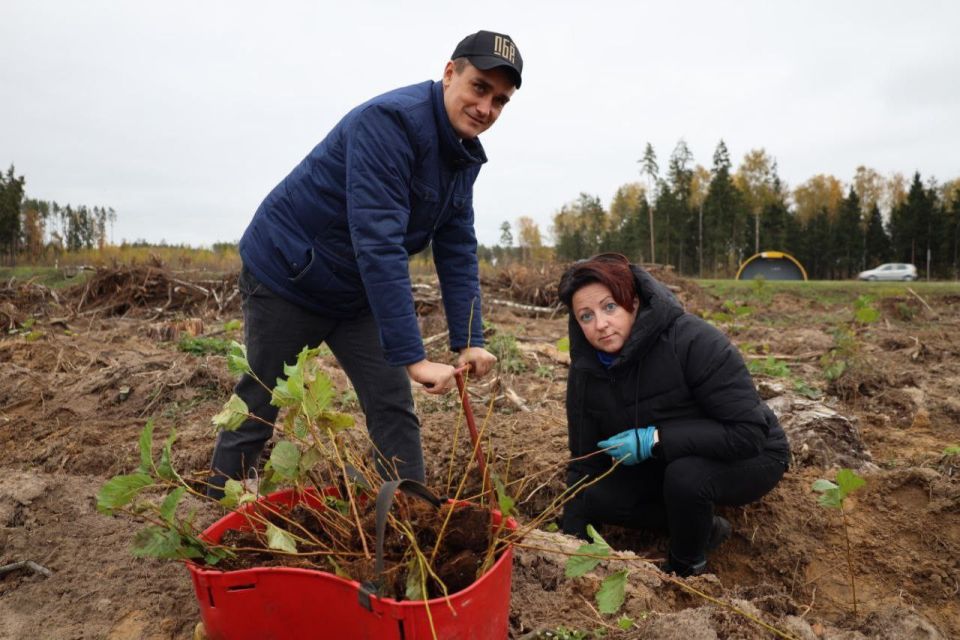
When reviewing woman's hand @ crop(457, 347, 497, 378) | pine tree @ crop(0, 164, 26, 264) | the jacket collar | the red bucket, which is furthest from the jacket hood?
pine tree @ crop(0, 164, 26, 264)

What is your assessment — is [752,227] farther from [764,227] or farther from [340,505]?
[340,505]

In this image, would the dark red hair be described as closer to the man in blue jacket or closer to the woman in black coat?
the woman in black coat

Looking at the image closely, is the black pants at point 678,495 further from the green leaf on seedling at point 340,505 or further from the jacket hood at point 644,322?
the green leaf on seedling at point 340,505

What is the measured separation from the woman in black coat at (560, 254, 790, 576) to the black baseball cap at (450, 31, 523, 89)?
2.80 ft

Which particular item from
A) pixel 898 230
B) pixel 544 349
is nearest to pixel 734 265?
pixel 898 230

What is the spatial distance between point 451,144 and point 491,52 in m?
0.31

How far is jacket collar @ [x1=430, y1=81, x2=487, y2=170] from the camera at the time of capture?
6.28 ft

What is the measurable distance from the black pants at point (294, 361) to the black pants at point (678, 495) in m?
0.81

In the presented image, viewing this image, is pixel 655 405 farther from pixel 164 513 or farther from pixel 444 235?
pixel 164 513

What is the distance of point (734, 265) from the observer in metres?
41.6

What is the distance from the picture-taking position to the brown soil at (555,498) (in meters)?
1.70

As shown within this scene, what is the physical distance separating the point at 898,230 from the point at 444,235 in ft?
151

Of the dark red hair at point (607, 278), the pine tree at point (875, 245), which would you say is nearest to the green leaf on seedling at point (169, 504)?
the dark red hair at point (607, 278)

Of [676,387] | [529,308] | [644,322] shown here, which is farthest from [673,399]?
[529,308]
